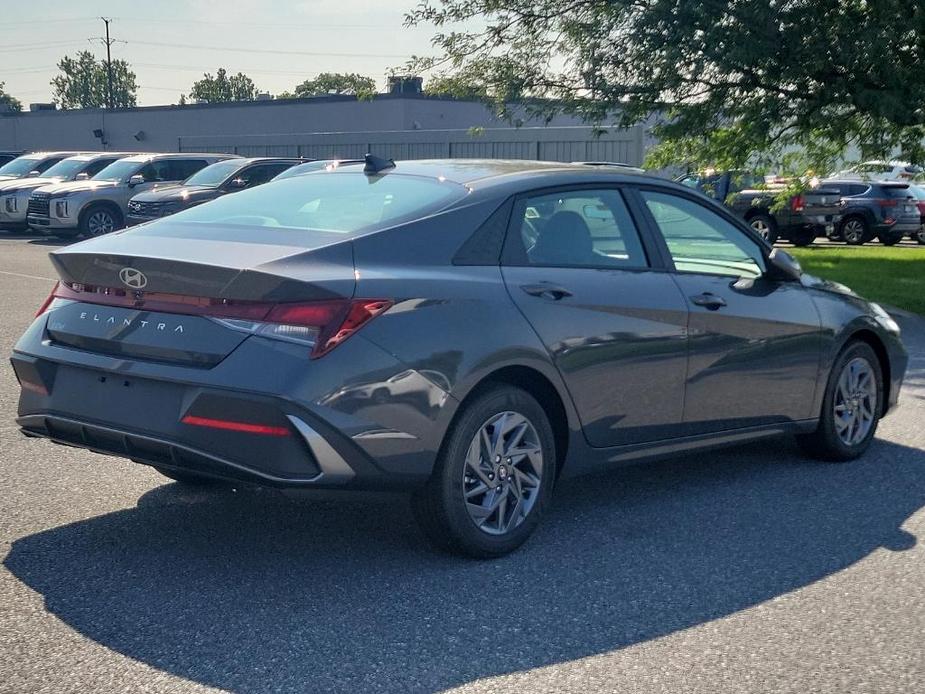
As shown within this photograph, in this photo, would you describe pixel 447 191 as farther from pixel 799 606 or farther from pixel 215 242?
pixel 799 606

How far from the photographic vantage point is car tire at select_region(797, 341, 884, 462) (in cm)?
711

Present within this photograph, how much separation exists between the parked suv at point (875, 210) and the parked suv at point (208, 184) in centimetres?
1328

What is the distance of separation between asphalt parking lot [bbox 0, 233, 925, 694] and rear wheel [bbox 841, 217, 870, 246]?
2476 cm

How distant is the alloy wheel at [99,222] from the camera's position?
26.3m

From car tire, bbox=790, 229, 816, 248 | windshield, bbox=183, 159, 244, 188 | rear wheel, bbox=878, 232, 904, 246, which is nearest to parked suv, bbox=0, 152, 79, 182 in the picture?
windshield, bbox=183, 159, 244, 188

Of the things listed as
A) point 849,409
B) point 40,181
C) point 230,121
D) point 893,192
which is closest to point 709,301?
point 849,409

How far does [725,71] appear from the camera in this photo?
1809 centimetres

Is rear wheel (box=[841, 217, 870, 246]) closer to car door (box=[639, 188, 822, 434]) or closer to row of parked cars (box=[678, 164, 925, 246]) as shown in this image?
row of parked cars (box=[678, 164, 925, 246])

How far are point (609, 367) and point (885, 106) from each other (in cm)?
1240

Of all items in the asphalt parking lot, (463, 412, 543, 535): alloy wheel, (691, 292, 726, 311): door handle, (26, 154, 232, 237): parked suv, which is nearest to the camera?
the asphalt parking lot

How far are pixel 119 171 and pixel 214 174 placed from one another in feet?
11.9

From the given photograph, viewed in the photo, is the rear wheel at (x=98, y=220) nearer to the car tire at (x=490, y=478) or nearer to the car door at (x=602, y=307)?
the car door at (x=602, y=307)

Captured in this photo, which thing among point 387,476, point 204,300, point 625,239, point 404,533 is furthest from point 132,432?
point 625,239

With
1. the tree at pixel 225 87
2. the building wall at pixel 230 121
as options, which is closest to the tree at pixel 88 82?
the tree at pixel 225 87
